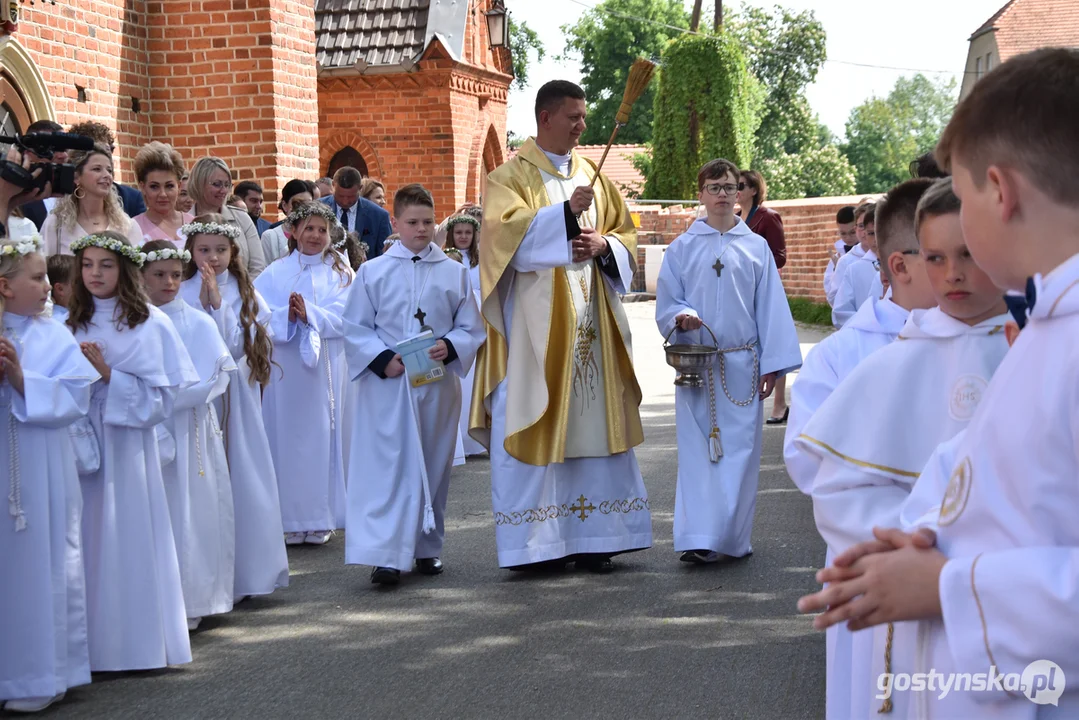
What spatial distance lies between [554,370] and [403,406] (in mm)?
852

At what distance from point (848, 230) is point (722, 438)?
6.22 meters

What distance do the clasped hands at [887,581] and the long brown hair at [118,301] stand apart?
4005 mm

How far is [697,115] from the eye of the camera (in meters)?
43.1

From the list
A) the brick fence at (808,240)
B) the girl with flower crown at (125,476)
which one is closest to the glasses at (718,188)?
the girl with flower crown at (125,476)

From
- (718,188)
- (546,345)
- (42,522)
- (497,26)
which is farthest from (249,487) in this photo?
(497,26)

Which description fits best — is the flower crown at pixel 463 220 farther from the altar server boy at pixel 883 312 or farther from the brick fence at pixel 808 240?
the brick fence at pixel 808 240

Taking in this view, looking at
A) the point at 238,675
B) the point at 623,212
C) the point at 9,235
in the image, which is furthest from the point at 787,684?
the point at 9,235

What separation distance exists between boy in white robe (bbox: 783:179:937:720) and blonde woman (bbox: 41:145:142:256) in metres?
4.39

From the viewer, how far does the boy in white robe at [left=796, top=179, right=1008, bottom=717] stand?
94.5 inches

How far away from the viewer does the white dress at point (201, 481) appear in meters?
5.68

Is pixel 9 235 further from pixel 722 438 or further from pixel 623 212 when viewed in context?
→ pixel 722 438

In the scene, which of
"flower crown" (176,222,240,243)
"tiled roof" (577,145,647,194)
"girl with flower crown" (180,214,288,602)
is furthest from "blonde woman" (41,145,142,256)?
"tiled roof" (577,145,647,194)

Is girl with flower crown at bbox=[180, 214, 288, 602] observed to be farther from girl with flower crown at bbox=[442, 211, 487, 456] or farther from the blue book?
girl with flower crown at bbox=[442, 211, 487, 456]

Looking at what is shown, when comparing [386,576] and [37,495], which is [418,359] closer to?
[386,576]
